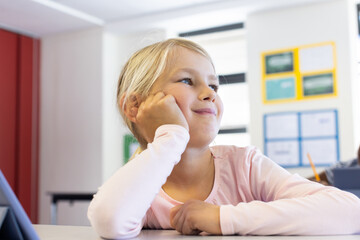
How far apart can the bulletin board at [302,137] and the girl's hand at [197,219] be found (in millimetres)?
3558

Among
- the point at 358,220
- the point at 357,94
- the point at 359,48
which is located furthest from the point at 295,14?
the point at 358,220

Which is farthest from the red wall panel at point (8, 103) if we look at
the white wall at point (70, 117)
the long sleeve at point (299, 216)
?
the long sleeve at point (299, 216)

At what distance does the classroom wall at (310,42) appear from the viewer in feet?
13.5

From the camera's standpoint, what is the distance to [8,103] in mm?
5434

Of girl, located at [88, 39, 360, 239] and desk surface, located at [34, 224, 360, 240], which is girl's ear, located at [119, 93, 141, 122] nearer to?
girl, located at [88, 39, 360, 239]

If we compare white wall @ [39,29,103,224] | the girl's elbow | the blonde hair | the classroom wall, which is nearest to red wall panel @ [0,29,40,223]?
white wall @ [39,29,103,224]

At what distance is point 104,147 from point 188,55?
4314 mm

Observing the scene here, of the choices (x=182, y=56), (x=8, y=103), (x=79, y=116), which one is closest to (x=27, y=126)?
(x=8, y=103)

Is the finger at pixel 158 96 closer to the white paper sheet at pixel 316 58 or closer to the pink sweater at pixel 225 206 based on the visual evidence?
the pink sweater at pixel 225 206

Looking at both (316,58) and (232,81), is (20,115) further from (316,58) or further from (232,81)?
(316,58)

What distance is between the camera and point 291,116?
14.3 feet

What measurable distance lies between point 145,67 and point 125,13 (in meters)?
4.05

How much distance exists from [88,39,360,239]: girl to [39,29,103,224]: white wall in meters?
4.23

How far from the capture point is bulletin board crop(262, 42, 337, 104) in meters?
4.23
